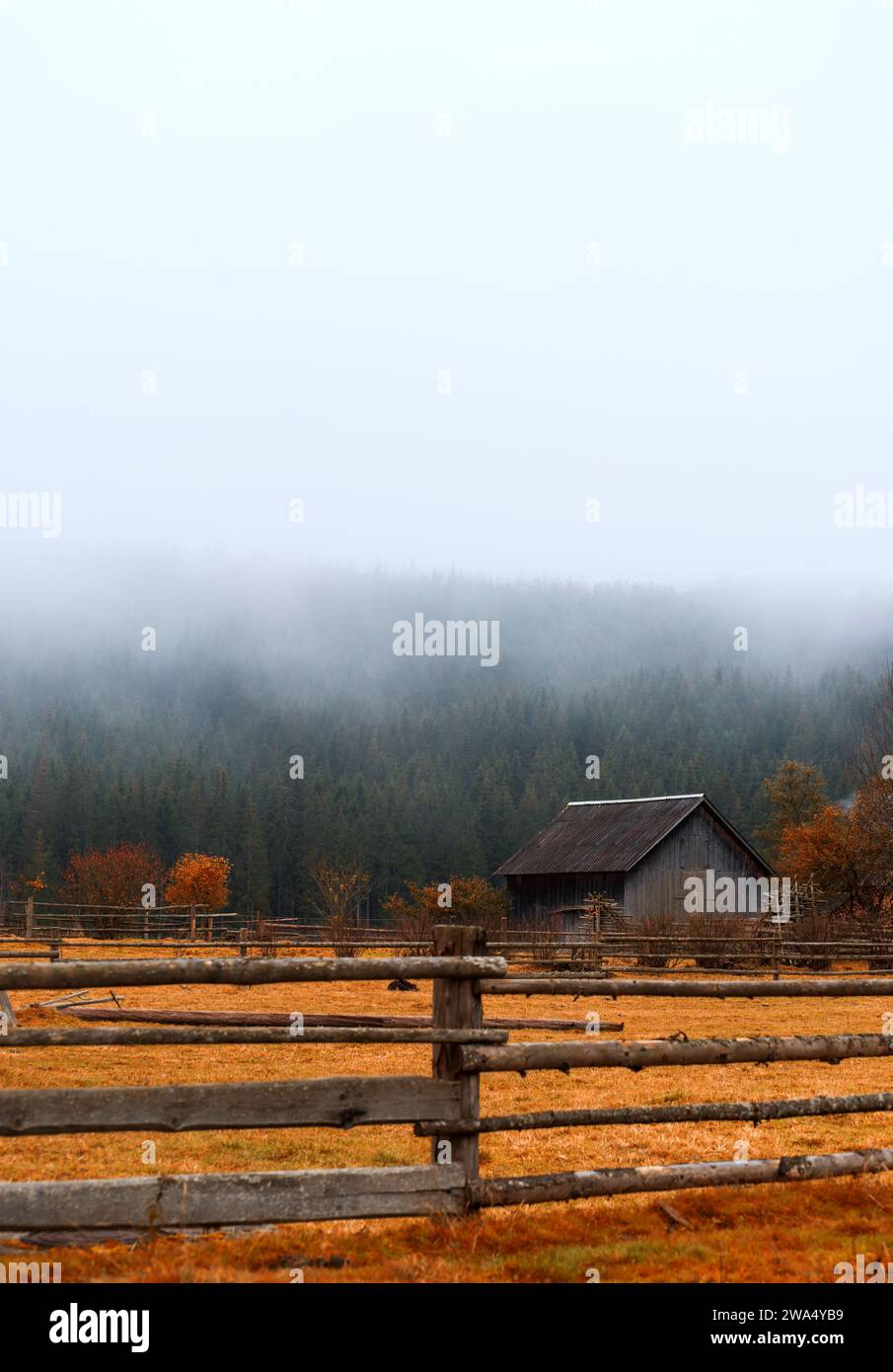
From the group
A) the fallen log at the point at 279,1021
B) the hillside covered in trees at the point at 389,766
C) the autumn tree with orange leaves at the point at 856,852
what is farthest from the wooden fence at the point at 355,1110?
the hillside covered in trees at the point at 389,766

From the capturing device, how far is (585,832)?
180 feet

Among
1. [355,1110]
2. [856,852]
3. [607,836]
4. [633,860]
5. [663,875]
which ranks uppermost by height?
[607,836]

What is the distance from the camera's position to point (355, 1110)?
6383 millimetres

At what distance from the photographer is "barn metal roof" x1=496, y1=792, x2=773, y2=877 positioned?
165 feet

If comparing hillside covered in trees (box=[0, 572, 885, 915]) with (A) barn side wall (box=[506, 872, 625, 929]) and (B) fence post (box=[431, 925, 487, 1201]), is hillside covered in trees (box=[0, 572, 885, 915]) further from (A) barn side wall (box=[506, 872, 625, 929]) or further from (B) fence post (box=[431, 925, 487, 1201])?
(B) fence post (box=[431, 925, 487, 1201])

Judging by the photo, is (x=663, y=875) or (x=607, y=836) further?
(x=607, y=836)

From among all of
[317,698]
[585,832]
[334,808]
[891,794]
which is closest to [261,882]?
[334,808]

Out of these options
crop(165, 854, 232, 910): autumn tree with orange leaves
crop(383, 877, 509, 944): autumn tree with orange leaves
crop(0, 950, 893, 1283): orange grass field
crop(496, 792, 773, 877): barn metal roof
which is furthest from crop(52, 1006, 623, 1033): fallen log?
crop(165, 854, 232, 910): autumn tree with orange leaves

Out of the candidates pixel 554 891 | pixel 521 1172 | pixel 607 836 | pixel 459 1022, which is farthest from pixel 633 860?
pixel 459 1022

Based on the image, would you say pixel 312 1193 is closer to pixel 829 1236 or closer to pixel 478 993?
pixel 478 993

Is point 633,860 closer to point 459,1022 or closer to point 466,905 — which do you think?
point 466,905

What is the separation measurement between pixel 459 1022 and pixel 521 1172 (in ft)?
8.74

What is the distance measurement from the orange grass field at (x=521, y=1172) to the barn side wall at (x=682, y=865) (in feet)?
102

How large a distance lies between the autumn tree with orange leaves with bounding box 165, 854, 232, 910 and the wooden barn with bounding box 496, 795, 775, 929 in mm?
28909
